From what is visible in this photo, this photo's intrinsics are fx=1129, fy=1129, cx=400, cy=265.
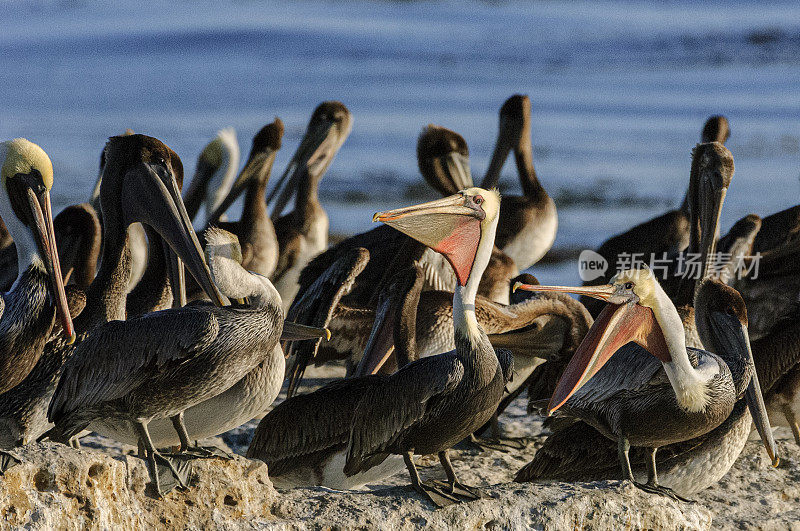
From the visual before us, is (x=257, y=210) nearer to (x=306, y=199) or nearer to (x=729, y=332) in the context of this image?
(x=306, y=199)

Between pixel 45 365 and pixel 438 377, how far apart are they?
1.49 m

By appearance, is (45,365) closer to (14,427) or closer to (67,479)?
(14,427)

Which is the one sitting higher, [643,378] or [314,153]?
[314,153]

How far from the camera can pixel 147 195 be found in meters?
4.36

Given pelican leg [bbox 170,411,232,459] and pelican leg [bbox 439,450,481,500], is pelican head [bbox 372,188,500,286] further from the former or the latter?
pelican leg [bbox 170,411,232,459]

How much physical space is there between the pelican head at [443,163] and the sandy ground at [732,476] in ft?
9.00

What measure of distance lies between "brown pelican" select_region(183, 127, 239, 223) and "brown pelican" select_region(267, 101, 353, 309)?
528 millimetres

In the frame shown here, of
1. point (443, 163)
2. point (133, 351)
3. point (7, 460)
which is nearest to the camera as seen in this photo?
point (7, 460)

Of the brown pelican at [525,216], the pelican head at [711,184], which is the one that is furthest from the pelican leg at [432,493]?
the brown pelican at [525,216]

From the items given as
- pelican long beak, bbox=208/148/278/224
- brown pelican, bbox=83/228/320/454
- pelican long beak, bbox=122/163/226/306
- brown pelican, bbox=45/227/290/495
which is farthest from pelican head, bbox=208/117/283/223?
brown pelican, bbox=45/227/290/495

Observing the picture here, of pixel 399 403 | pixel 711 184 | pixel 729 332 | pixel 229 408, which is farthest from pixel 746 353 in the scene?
pixel 711 184

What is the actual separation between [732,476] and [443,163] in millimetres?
3802

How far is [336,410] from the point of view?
4.65 m

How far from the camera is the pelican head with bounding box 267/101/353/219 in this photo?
9.84 metres
